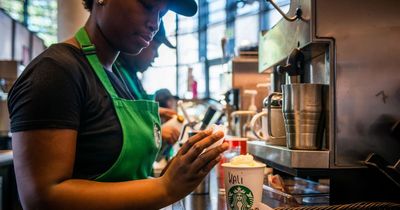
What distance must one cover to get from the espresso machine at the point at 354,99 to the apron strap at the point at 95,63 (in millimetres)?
531

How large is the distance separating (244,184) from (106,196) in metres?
0.34

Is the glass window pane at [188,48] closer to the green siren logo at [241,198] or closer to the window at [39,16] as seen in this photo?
the window at [39,16]

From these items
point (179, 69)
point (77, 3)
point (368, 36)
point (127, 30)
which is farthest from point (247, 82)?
point (179, 69)

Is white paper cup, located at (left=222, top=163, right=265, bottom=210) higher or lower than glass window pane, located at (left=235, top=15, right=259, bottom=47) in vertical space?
lower

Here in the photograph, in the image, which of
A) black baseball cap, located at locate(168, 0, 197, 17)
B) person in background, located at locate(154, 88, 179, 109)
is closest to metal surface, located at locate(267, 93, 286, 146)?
black baseball cap, located at locate(168, 0, 197, 17)

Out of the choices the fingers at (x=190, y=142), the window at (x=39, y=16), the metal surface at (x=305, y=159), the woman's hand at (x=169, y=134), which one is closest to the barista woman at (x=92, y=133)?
the fingers at (x=190, y=142)

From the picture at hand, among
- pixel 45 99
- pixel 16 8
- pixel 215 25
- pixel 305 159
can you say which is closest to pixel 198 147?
pixel 45 99

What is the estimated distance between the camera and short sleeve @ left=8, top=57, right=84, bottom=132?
0.75 m

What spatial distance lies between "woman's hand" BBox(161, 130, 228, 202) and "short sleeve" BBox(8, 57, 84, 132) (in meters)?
0.24

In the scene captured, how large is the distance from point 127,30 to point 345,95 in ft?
2.20

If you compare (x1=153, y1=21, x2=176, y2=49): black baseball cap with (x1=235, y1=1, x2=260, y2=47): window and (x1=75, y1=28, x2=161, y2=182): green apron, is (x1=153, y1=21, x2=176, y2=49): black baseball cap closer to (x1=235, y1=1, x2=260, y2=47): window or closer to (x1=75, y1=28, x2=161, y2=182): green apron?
(x1=75, y1=28, x2=161, y2=182): green apron

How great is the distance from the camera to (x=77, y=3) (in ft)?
7.80

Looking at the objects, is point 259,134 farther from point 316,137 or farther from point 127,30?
point 127,30

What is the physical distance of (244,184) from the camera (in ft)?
2.99
